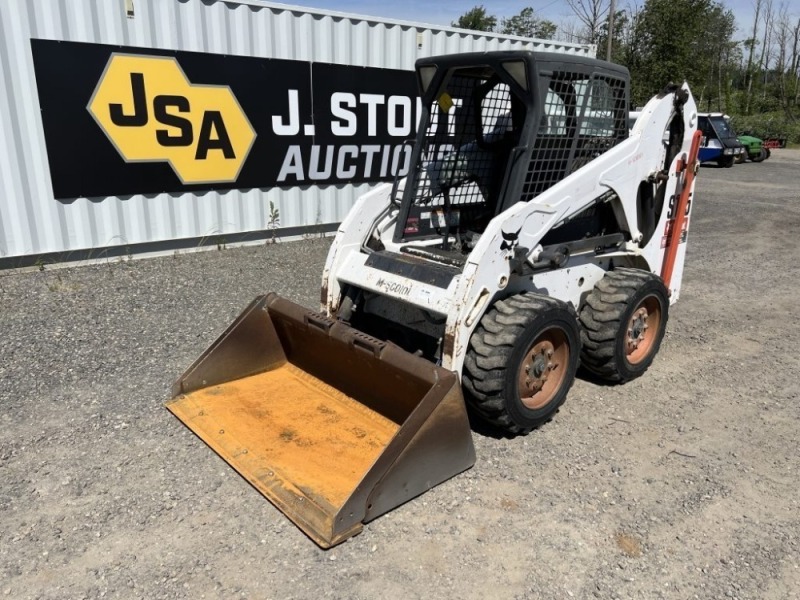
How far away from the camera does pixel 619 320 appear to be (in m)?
4.37

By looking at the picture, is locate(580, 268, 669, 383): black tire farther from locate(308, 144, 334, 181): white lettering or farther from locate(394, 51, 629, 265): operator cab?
locate(308, 144, 334, 181): white lettering

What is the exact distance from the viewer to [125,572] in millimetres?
2781

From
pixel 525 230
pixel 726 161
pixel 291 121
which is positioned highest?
pixel 291 121

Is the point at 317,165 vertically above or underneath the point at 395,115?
underneath

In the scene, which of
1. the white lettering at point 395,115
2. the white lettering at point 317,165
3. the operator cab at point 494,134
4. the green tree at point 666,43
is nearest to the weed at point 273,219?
the white lettering at point 317,165

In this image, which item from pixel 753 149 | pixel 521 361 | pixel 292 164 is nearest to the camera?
pixel 521 361

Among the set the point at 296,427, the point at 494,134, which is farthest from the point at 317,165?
the point at 296,427

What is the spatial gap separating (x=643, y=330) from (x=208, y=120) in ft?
18.8

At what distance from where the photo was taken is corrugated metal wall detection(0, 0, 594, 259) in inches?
263

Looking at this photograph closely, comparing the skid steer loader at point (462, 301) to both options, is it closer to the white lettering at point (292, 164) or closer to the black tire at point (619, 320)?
the black tire at point (619, 320)

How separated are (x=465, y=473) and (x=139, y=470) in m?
1.82

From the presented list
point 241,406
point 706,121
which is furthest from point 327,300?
point 706,121

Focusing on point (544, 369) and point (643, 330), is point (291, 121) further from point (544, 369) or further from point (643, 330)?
point (544, 369)

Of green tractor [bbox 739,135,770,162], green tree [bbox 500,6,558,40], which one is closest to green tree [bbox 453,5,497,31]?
green tree [bbox 500,6,558,40]
